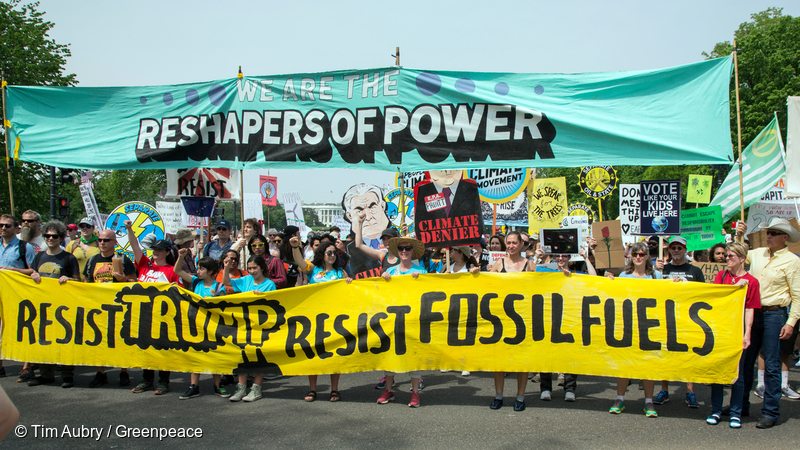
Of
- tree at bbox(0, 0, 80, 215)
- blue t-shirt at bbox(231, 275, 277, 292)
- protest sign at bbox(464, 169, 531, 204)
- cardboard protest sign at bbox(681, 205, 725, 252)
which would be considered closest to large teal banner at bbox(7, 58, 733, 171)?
blue t-shirt at bbox(231, 275, 277, 292)

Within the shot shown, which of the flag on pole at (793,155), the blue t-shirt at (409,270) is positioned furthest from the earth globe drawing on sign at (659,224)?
the blue t-shirt at (409,270)

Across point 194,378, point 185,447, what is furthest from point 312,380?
point 185,447

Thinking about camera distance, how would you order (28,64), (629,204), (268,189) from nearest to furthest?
(629,204), (268,189), (28,64)

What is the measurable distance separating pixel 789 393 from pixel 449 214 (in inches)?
166

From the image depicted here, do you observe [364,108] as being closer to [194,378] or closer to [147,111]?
[147,111]

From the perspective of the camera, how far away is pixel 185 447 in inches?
214

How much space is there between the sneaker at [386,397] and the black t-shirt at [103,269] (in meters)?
3.36

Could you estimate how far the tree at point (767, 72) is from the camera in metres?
32.3

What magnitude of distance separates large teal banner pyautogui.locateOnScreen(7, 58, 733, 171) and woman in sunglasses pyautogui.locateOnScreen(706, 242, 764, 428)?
100 cm

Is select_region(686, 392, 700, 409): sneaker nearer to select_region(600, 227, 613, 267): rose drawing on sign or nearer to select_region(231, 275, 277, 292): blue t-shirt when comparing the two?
select_region(600, 227, 613, 267): rose drawing on sign

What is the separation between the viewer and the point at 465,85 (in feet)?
23.4

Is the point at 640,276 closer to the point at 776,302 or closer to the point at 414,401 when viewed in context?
the point at 776,302

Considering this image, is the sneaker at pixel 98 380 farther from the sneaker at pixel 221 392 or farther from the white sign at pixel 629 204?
the white sign at pixel 629 204

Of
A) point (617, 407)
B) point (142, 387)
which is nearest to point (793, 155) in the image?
point (617, 407)
